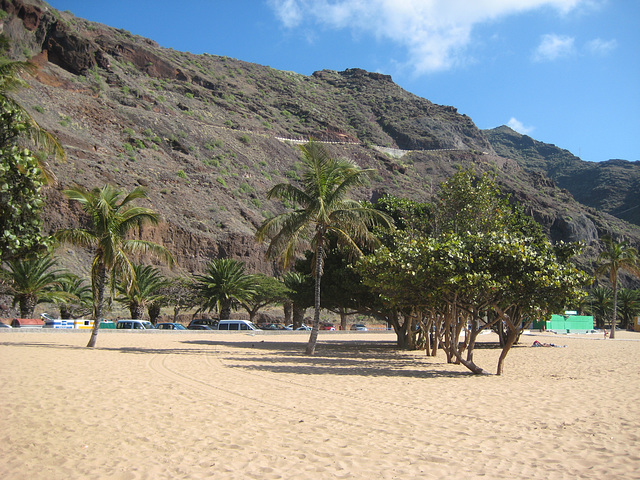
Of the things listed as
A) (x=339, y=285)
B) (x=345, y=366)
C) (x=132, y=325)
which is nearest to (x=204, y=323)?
(x=132, y=325)

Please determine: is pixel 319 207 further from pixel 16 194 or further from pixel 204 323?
pixel 204 323

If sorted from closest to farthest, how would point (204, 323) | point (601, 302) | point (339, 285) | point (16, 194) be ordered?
point (16, 194) → point (339, 285) → point (204, 323) → point (601, 302)

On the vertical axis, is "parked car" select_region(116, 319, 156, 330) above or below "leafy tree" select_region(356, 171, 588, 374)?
below

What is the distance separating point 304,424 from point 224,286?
33807 mm

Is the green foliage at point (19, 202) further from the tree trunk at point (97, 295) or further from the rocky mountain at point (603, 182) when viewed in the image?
the rocky mountain at point (603, 182)

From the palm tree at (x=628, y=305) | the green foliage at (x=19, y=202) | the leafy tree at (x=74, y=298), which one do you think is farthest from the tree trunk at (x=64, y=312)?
the palm tree at (x=628, y=305)

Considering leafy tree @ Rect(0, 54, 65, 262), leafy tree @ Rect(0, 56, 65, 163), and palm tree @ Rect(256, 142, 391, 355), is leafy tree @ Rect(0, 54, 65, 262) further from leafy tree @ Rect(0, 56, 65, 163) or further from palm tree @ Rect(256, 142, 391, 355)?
palm tree @ Rect(256, 142, 391, 355)

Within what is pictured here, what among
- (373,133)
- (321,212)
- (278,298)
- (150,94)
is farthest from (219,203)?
(373,133)

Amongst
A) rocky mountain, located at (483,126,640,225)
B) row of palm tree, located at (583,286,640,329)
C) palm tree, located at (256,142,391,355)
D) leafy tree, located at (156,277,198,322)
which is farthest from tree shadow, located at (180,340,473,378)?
rocky mountain, located at (483,126,640,225)

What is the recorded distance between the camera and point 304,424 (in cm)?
789

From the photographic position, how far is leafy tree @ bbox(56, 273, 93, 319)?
35.9 m

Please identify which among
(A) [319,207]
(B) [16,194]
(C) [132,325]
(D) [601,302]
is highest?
(A) [319,207]

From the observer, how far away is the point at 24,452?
6.05 meters

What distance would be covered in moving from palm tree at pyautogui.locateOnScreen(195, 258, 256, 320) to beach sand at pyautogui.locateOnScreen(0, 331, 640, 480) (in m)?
26.5
